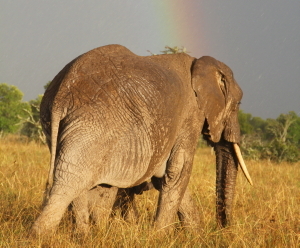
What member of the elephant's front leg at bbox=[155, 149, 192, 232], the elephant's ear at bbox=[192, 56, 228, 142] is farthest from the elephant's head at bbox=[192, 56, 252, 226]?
the elephant's front leg at bbox=[155, 149, 192, 232]

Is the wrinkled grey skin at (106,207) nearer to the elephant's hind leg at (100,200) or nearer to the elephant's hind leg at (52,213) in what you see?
the elephant's hind leg at (100,200)

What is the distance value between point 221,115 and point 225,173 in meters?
0.79

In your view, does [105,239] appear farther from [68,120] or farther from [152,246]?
[68,120]

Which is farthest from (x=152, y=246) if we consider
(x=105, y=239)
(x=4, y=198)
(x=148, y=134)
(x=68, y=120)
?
(x=4, y=198)

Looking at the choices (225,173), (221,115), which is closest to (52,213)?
(221,115)

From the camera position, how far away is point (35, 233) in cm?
306

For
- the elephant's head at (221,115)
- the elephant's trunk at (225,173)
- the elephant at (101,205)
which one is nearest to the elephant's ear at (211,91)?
the elephant's head at (221,115)

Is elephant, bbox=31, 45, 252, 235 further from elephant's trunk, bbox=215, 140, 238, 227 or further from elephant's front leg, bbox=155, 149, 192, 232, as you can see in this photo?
elephant's trunk, bbox=215, 140, 238, 227

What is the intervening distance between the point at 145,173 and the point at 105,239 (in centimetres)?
62

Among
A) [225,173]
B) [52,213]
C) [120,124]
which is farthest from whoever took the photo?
[225,173]

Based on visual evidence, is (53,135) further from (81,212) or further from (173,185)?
(173,185)

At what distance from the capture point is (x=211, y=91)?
4594 mm

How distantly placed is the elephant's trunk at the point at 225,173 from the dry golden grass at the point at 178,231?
0.22m

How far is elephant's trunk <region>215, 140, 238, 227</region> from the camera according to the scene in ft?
16.8
